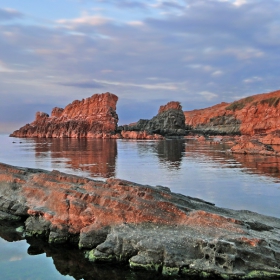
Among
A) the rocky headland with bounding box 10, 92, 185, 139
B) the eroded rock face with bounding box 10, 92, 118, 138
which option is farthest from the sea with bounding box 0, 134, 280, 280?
the eroded rock face with bounding box 10, 92, 118, 138

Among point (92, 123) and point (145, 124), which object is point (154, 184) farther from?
point (145, 124)

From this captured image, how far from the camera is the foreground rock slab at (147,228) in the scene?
38.3 feet

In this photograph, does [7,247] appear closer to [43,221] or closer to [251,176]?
[43,221]

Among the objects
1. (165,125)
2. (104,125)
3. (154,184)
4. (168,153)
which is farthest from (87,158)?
(165,125)

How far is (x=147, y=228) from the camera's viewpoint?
1366 centimetres

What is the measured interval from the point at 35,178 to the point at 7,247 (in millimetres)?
5635

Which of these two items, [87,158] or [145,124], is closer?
[87,158]

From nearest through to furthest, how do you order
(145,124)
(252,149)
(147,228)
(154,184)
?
(147,228) → (154,184) → (252,149) → (145,124)

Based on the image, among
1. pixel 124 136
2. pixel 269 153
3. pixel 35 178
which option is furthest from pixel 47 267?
pixel 124 136

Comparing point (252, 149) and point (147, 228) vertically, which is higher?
point (252, 149)

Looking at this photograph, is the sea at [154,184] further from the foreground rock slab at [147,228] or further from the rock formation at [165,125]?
the rock formation at [165,125]

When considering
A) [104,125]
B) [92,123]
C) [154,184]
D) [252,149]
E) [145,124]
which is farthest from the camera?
[145,124]

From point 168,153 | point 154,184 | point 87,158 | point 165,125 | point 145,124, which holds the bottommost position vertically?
point 154,184

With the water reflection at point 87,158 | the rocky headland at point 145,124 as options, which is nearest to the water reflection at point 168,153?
the water reflection at point 87,158
